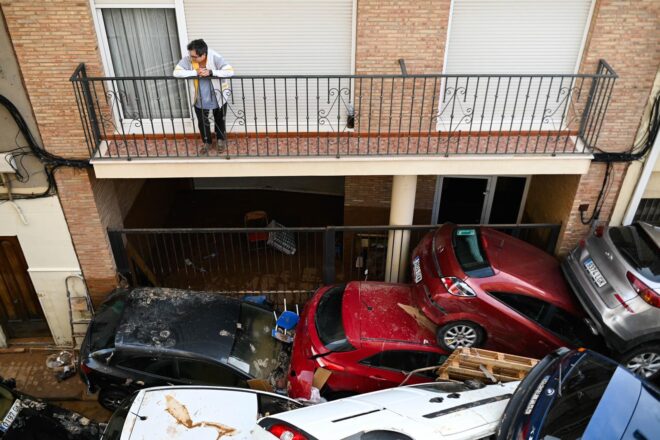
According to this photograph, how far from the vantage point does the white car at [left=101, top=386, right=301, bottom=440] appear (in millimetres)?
6285

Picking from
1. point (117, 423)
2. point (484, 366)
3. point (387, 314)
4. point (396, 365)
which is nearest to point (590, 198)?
point (484, 366)

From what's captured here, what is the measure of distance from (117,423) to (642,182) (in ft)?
26.3

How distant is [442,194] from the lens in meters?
10.4

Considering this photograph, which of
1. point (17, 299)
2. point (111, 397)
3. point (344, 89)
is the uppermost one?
point (344, 89)

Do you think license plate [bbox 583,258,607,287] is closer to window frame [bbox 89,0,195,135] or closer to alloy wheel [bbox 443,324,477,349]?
alloy wheel [bbox 443,324,477,349]

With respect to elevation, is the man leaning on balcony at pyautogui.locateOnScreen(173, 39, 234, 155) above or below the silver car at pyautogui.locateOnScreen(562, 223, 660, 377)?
above

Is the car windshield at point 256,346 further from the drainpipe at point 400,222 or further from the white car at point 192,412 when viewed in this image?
the drainpipe at point 400,222

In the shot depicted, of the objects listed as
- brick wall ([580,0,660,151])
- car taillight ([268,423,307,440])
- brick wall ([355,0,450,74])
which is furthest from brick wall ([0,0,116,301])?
brick wall ([580,0,660,151])

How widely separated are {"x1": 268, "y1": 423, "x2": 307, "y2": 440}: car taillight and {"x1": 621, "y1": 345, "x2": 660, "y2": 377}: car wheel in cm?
441

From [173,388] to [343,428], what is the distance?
2524 mm

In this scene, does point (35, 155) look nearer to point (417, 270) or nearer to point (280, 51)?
point (280, 51)

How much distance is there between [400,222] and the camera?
9023 mm

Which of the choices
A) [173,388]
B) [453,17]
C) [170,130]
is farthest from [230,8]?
[173,388]

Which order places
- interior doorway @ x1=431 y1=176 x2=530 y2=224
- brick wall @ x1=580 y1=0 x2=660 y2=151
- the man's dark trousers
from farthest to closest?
interior doorway @ x1=431 y1=176 x2=530 y2=224
the man's dark trousers
brick wall @ x1=580 y1=0 x2=660 y2=151
